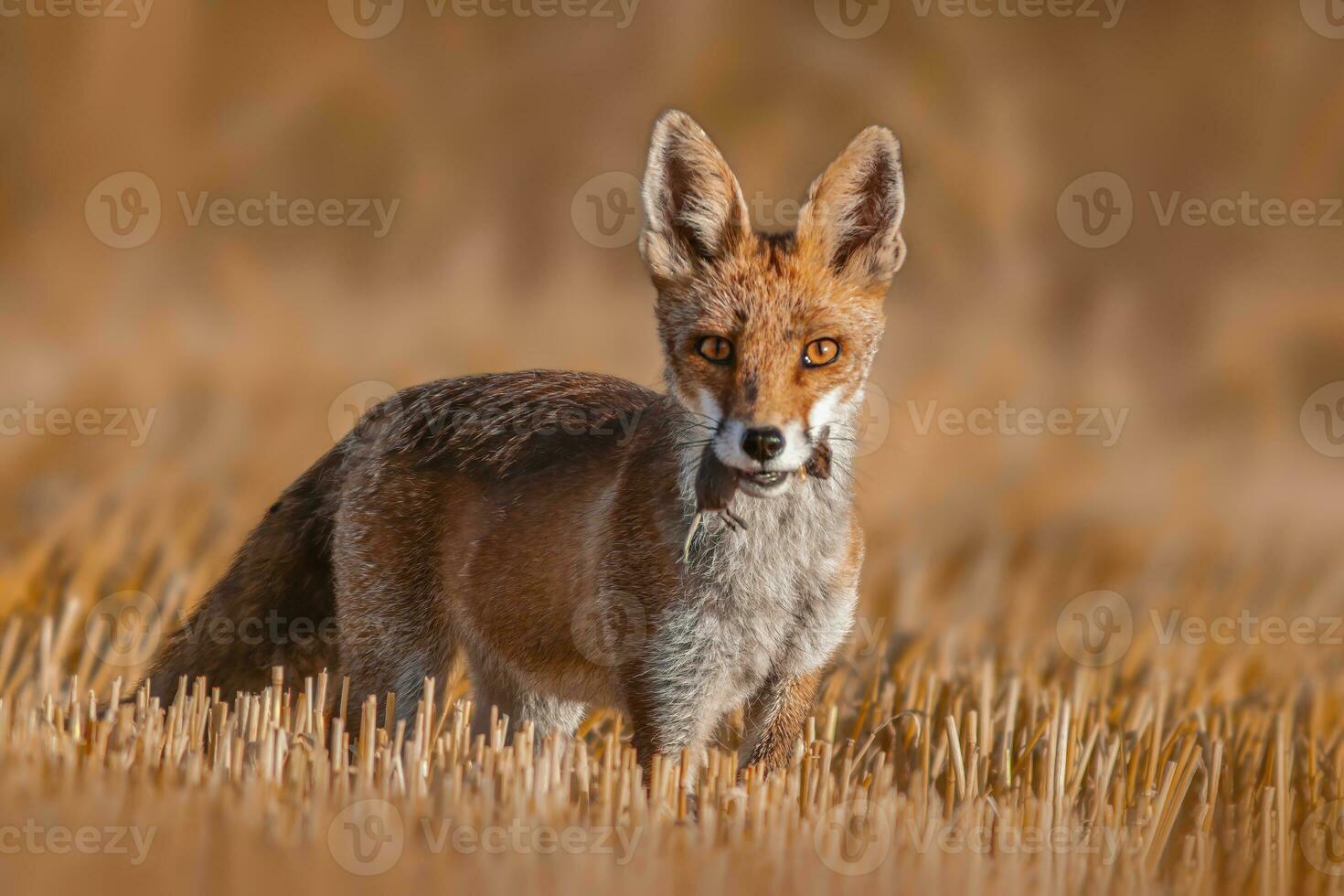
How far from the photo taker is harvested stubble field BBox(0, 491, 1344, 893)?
3.81 metres

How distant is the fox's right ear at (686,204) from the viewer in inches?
189

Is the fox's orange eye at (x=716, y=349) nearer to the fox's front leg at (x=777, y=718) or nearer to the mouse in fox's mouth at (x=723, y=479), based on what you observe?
the mouse in fox's mouth at (x=723, y=479)

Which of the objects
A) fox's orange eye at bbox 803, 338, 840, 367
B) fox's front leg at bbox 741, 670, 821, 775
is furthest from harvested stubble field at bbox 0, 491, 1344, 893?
fox's orange eye at bbox 803, 338, 840, 367

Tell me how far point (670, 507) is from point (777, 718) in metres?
0.86

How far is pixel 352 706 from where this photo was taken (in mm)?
5742

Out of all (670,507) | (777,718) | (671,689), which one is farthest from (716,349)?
(777,718)

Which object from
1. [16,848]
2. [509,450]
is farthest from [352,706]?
[16,848]

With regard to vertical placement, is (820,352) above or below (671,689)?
above

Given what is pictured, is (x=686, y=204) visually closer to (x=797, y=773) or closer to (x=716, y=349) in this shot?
(x=716, y=349)

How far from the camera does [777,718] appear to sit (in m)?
4.99

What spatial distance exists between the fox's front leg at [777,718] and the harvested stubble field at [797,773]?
0.35 ft

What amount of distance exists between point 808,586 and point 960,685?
8.52 feet

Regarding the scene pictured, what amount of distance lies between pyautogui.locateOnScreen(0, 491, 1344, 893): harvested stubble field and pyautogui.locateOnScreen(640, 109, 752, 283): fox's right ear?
5.70 ft

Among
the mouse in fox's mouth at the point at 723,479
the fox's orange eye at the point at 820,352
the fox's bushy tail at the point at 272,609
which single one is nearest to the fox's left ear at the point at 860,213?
the fox's orange eye at the point at 820,352
